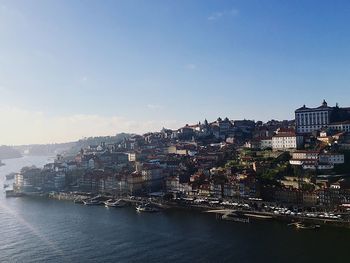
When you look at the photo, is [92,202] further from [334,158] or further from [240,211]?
[334,158]

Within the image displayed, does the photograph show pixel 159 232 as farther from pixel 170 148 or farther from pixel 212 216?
pixel 170 148

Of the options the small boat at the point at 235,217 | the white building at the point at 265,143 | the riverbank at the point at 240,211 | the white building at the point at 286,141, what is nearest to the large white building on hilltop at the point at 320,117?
the white building at the point at 265,143

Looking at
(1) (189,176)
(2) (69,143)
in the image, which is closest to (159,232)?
(1) (189,176)

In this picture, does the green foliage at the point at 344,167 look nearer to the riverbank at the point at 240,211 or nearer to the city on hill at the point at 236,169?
the city on hill at the point at 236,169

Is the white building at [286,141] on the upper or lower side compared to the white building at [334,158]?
upper

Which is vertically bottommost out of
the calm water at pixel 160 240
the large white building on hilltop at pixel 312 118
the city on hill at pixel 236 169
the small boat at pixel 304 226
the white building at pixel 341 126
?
the calm water at pixel 160 240

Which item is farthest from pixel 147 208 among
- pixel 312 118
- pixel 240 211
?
pixel 312 118

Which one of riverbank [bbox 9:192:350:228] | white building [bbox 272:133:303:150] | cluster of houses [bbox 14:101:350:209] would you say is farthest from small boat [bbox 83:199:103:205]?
white building [bbox 272:133:303:150]
